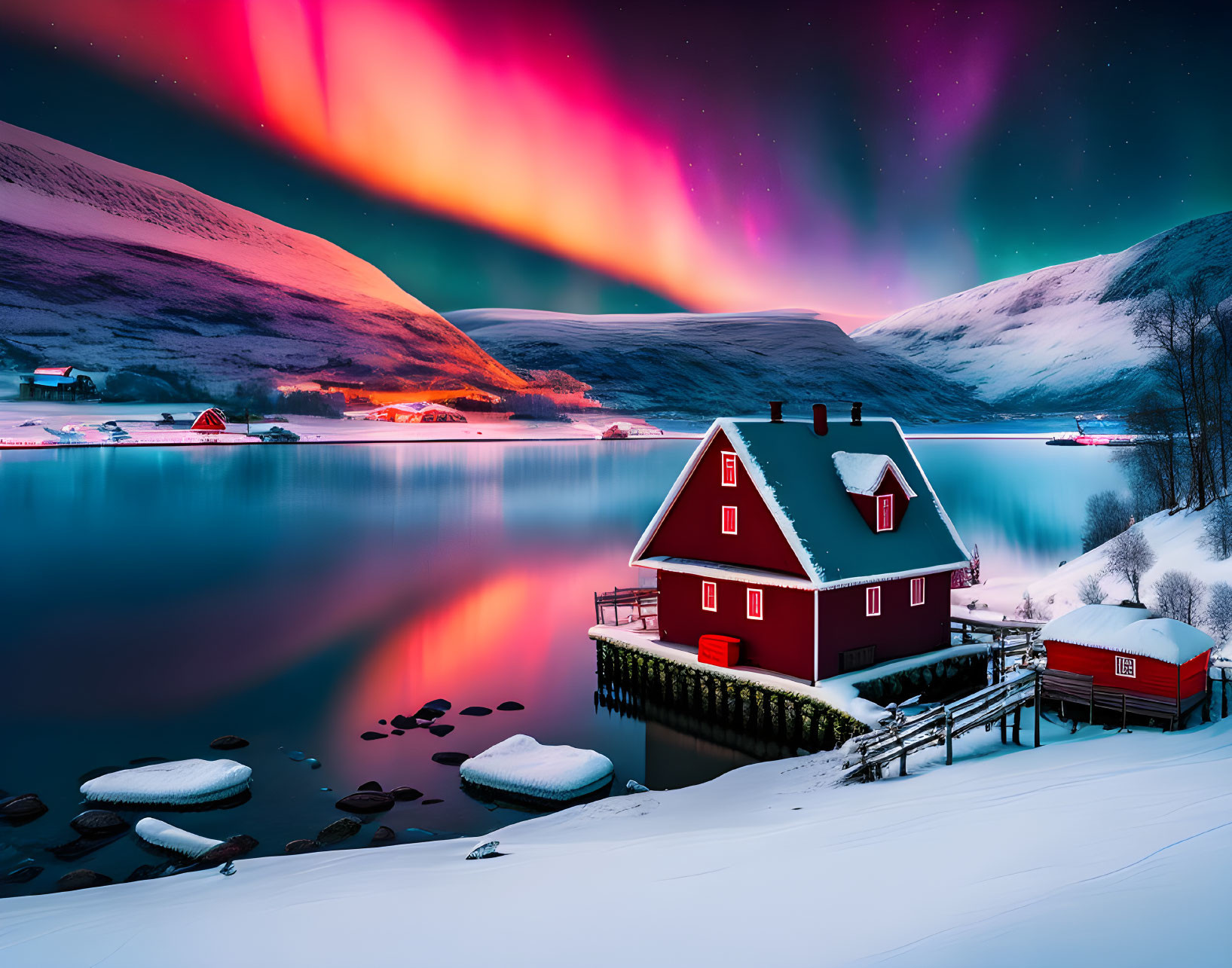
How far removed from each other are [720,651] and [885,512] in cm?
743

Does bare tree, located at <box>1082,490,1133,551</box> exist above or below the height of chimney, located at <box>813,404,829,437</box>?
below

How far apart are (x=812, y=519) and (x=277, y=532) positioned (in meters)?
62.9

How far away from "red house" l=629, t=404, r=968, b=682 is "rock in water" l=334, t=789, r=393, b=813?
12023 millimetres

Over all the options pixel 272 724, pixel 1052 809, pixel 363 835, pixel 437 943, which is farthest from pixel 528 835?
pixel 272 724

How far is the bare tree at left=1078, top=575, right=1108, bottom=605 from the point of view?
3572cm

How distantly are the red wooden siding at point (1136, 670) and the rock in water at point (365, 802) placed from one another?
1781 centimetres

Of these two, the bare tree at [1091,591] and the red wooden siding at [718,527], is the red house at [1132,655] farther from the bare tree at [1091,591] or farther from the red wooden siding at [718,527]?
the bare tree at [1091,591]

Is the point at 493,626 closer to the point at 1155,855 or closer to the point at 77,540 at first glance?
the point at 1155,855

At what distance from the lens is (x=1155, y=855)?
933 centimetres

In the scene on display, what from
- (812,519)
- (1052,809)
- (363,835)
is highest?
(812,519)

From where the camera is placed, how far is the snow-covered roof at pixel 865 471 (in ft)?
91.2

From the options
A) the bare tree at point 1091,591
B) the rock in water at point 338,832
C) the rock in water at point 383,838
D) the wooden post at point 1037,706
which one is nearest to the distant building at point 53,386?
the rock in water at point 338,832

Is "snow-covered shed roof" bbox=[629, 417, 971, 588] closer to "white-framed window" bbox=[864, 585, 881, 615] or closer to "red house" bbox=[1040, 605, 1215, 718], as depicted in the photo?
"white-framed window" bbox=[864, 585, 881, 615]

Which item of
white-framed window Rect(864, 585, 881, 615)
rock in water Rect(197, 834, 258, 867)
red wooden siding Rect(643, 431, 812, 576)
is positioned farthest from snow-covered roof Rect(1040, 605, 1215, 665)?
rock in water Rect(197, 834, 258, 867)
